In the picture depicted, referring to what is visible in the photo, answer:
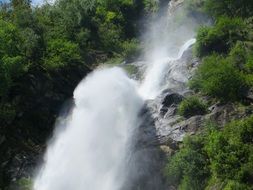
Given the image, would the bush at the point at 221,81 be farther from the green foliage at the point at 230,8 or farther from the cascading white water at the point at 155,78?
the green foliage at the point at 230,8

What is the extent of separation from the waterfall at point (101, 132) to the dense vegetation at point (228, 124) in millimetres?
3279

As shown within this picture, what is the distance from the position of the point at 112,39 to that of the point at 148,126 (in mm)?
26101

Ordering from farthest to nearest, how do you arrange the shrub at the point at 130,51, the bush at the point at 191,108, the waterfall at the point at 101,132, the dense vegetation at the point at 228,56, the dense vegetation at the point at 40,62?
the shrub at the point at 130,51, the dense vegetation at the point at 228,56, the bush at the point at 191,108, the dense vegetation at the point at 40,62, the waterfall at the point at 101,132

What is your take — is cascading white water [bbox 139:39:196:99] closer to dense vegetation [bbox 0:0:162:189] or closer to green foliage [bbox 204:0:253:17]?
dense vegetation [bbox 0:0:162:189]

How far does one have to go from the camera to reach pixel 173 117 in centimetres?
3762

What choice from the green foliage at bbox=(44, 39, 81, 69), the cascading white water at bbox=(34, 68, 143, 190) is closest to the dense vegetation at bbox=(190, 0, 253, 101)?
the cascading white water at bbox=(34, 68, 143, 190)

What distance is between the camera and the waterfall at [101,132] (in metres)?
33.2

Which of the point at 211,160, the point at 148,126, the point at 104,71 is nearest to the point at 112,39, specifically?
the point at 104,71

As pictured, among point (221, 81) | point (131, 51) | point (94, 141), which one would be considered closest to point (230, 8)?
point (131, 51)

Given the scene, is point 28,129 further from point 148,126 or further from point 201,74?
point 201,74

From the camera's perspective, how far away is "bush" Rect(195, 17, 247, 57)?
1843 inches

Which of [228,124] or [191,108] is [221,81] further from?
[228,124]

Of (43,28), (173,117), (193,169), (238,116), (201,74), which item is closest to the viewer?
(193,169)

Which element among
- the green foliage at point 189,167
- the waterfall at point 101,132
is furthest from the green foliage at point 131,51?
the green foliage at point 189,167
